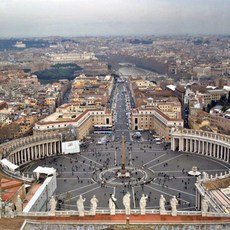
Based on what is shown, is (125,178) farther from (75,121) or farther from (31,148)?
(75,121)

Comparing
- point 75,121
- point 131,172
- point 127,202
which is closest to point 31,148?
point 75,121

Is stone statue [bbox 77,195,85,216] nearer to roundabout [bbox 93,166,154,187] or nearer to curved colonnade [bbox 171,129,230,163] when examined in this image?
roundabout [bbox 93,166,154,187]

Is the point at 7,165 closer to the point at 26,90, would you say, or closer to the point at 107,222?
the point at 107,222

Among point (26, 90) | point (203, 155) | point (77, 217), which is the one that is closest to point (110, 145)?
point (203, 155)

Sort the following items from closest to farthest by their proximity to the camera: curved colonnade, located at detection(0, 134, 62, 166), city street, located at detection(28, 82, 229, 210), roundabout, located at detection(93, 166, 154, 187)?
city street, located at detection(28, 82, 229, 210)
roundabout, located at detection(93, 166, 154, 187)
curved colonnade, located at detection(0, 134, 62, 166)

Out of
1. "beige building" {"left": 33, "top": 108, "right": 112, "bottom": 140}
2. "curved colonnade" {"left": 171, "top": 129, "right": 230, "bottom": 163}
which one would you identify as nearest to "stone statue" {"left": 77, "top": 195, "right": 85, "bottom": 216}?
"curved colonnade" {"left": 171, "top": 129, "right": 230, "bottom": 163}

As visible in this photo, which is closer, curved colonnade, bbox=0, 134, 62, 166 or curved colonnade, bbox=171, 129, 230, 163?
curved colonnade, bbox=0, 134, 62, 166
